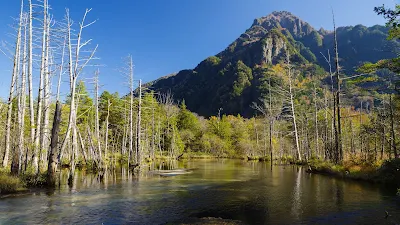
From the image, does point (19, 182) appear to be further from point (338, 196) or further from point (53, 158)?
point (338, 196)

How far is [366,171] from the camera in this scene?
74.1 ft

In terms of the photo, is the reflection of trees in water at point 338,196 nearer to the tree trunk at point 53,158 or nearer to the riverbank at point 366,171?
the riverbank at point 366,171

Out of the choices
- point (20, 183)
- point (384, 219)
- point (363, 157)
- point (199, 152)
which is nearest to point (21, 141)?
point (20, 183)

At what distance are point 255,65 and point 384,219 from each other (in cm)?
17564

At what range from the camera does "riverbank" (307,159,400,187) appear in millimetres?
19719

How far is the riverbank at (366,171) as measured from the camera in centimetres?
1972

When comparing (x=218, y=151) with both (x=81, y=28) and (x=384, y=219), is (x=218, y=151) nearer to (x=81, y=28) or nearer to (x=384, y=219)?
(x=81, y=28)

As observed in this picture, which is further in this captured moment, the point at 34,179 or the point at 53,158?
the point at 34,179

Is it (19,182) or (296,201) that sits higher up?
(19,182)

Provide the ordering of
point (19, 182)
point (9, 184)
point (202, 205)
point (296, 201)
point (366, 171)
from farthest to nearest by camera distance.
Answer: point (366, 171) < point (19, 182) < point (9, 184) < point (296, 201) < point (202, 205)

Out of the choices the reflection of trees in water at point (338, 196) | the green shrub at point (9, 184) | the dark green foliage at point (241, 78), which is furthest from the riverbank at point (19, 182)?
the dark green foliage at point (241, 78)

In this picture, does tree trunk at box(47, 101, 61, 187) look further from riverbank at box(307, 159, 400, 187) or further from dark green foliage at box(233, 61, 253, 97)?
dark green foliage at box(233, 61, 253, 97)

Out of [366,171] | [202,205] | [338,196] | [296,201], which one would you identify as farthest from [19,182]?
[366,171]

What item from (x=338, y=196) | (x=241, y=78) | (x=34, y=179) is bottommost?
(x=338, y=196)
